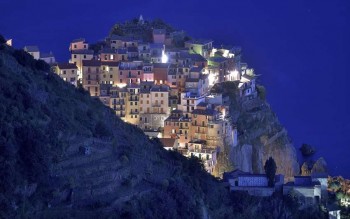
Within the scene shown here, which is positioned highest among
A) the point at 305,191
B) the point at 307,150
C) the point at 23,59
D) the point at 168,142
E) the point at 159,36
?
the point at 159,36

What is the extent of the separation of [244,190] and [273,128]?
828 cm

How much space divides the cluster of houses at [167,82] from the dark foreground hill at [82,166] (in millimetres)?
4888

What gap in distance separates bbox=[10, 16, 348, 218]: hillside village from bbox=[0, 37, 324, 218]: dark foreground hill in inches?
157

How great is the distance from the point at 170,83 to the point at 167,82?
0.09 metres

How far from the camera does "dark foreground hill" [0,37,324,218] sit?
72.6 ft

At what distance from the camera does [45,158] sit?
891 inches

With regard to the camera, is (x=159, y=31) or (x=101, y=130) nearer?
(x=101, y=130)

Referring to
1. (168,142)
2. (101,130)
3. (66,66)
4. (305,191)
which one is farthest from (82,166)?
(66,66)

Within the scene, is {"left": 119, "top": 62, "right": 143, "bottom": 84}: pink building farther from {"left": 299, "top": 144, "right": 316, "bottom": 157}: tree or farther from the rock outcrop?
{"left": 299, "top": 144, "right": 316, "bottom": 157}: tree

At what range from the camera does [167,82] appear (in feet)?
119

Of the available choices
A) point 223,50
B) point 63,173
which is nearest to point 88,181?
point 63,173

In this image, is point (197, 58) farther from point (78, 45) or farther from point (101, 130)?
point (101, 130)

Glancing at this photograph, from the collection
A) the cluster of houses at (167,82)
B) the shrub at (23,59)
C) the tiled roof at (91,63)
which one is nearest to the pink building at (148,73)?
the cluster of houses at (167,82)

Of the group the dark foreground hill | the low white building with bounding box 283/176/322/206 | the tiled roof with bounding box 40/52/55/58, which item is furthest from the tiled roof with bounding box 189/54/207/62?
the dark foreground hill
